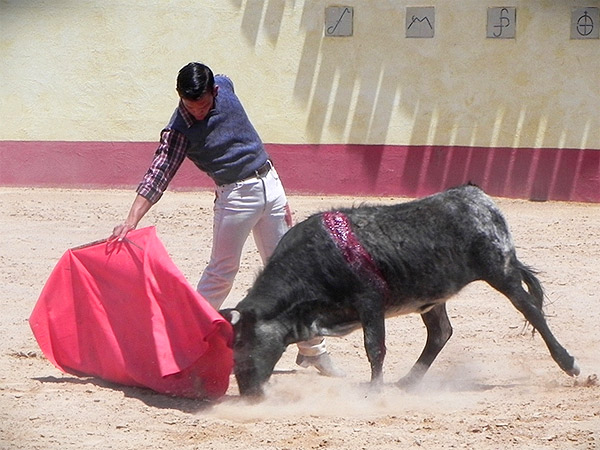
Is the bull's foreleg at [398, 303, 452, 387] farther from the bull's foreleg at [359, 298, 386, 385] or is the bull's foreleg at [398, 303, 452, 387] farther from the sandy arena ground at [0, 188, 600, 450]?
the bull's foreleg at [359, 298, 386, 385]

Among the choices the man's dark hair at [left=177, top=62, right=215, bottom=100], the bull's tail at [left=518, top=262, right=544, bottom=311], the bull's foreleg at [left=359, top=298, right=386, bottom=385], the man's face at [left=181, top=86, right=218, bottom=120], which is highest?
the man's dark hair at [left=177, top=62, right=215, bottom=100]

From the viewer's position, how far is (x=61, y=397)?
237 inches

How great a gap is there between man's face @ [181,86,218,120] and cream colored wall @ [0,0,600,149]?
6970 millimetres

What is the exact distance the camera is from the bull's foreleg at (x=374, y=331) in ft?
19.8

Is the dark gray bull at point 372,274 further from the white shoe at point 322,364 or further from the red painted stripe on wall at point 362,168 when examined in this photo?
the red painted stripe on wall at point 362,168

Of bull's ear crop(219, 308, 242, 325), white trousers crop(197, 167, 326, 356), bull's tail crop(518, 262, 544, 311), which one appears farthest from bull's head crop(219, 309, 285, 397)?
bull's tail crop(518, 262, 544, 311)

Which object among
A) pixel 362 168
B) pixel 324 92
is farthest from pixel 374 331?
pixel 324 92

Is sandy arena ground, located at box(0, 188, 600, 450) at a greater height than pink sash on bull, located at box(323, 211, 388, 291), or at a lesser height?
lesser

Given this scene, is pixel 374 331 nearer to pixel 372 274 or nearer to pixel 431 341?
pixel 372 274

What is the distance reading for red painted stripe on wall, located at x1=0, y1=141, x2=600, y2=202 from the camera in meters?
13.0

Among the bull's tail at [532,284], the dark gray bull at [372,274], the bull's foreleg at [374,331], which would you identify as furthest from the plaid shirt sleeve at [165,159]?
the bull's tail at [532,284]

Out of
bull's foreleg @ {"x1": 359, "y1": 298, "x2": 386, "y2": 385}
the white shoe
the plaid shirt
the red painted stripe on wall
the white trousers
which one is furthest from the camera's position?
the red painted stripe on wall

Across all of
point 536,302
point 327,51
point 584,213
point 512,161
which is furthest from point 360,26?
point 536,302

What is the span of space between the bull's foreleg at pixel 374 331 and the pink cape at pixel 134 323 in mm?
719
